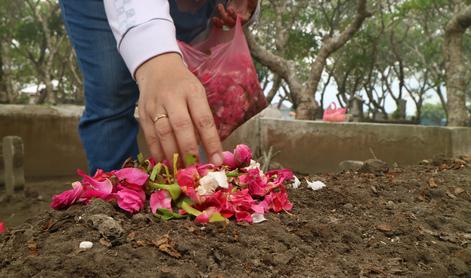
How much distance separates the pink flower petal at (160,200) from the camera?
4.07 feet

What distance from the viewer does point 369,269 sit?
1.06m

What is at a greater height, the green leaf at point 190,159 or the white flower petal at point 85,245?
the green leaf at point 190,159

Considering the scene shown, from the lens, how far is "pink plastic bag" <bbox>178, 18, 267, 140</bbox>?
1.81m

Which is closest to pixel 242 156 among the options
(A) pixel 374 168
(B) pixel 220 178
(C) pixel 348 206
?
(B) pixel 220 178

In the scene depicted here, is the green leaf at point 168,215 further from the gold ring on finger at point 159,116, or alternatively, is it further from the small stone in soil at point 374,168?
the small stone in soil at point 374,168

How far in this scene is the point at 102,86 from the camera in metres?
1.83

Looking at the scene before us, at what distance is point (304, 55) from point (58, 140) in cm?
977

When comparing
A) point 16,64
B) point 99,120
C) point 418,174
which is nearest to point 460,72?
point 418,174

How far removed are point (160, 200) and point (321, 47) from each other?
664 centimetres

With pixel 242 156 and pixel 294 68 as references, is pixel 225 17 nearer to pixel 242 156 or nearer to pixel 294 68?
pixel 242 156

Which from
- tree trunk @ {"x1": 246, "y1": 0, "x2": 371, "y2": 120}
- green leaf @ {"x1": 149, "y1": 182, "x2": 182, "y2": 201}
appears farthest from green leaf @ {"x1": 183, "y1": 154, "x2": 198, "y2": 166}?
tree trunk @ {"x1": 246, "y1": 0, "x2": 371, "y2": 120}

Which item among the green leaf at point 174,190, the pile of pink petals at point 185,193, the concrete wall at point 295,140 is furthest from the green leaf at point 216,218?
the concrete wall at point 295,140

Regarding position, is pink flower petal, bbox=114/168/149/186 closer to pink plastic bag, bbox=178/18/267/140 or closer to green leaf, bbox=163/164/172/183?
green leaf, bbox=163/164/172/183

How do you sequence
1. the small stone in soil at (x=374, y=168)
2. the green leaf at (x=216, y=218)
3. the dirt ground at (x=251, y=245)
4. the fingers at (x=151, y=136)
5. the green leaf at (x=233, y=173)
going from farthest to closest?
the small stone in soil at (x=374, y=168) < the green leaf at (x=233, y=173) < the green leaf at (x=216, y=218) < the fingers at (x=151, y=136) < the dirt ground at (x=251, y=245)
